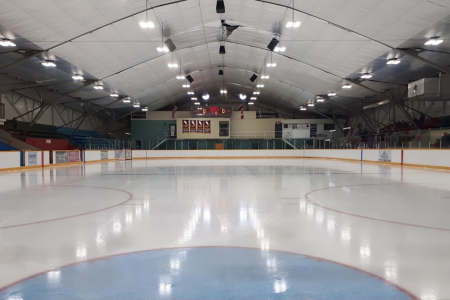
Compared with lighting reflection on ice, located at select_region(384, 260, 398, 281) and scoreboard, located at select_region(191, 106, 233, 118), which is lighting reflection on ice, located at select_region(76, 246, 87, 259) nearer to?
lighting reflection on ice, located at select_region(384, 260, 398, 281)

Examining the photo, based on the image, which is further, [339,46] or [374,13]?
[339,46]

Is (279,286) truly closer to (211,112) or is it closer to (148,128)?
(211,112)

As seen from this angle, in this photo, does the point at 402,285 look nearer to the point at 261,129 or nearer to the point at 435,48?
the point at 435,48

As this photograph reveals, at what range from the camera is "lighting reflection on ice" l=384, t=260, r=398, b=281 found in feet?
9.30

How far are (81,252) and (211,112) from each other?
38.1 m

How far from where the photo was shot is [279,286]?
2662 millimetres

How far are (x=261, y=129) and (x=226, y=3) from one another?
28.8 m

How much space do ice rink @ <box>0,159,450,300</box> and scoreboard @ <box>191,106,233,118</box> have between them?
34.7m

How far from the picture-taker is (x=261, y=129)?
4434 centimetres

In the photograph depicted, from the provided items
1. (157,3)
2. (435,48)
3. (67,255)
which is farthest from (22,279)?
(435,48)

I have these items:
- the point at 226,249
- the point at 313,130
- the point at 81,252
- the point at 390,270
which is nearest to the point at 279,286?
the point at 226,249

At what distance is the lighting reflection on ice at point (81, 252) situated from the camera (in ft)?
11.3

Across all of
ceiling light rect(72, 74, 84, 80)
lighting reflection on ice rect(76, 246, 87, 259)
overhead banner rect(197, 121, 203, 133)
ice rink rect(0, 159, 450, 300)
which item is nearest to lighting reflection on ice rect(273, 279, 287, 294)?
ice rink rect(0, 159, 450, 300)

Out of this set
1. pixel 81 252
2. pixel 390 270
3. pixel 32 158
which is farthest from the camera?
pixel 32 158
